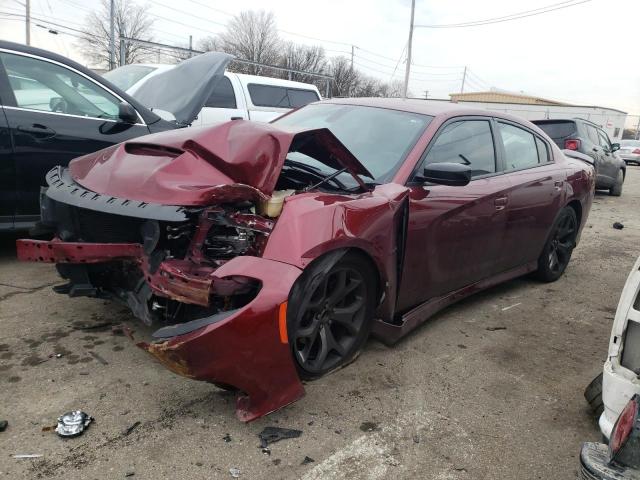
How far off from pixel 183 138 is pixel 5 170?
214 centimetres

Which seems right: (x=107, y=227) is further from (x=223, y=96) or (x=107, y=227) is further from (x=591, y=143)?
(x=591, y=143)

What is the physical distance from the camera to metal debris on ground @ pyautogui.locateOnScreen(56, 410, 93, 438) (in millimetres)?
2199

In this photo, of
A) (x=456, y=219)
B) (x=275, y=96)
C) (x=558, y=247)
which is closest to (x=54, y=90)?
(x=456, y=219)

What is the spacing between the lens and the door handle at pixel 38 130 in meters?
Result: 3.97

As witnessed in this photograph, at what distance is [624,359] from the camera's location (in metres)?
1.96

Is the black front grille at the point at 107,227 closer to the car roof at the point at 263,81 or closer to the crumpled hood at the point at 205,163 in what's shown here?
the crumpled hood at the point at 205,163

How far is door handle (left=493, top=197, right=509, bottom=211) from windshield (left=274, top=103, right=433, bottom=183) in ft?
2.63

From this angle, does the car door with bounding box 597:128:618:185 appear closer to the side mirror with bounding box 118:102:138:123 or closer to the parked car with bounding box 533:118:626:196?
the parked car with bounding box 533:118:626:196

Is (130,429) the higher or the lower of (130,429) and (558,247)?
the lower

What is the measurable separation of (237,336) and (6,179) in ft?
9.54

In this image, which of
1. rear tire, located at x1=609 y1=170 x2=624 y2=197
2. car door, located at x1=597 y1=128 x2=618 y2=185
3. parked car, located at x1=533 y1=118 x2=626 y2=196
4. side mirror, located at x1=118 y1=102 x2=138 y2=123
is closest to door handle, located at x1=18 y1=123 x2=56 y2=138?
side mirror, located at x1=118 y1=102 x2=138 y2=123

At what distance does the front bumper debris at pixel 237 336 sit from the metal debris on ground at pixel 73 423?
453 mm

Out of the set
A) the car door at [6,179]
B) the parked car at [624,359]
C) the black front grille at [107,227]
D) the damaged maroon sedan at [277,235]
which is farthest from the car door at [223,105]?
the parked car at [624,359]

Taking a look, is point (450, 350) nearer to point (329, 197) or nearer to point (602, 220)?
point (329, 197)
